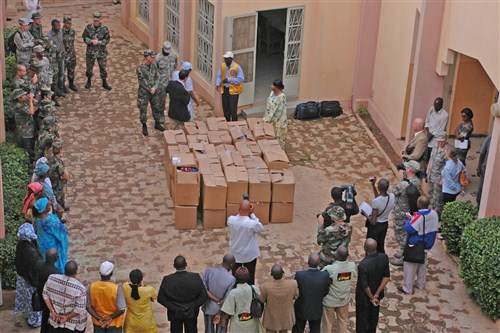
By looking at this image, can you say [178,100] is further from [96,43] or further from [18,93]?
[96,43]

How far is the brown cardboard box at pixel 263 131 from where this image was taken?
57.5ft

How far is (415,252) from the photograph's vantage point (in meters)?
14.1

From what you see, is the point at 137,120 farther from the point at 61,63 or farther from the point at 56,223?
the point at 56,223

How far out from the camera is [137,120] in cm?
2019

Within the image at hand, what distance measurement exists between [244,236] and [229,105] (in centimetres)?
620

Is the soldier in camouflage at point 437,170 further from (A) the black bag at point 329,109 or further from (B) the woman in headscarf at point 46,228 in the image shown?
(B) the woman in headscarf at point 46,228

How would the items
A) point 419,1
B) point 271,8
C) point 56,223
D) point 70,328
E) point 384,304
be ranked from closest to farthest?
point 70,328 → point 56,223 → point 384,304 → point 419,1 → point 271,8

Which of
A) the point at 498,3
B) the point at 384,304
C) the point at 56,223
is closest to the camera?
the point at 56,223

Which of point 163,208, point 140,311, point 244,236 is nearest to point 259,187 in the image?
point 163,208

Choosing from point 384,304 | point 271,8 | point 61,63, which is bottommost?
point 384,304

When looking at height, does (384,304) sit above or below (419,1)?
below

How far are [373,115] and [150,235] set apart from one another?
267 inches

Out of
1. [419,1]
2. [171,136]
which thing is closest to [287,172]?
[171,136]

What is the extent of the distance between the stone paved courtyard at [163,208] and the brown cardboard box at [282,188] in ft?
1.63
